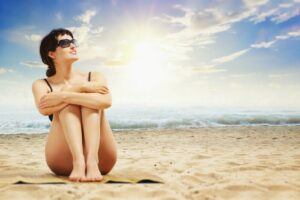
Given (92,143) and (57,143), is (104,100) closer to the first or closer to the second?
(92,143)

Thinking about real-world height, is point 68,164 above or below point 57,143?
below

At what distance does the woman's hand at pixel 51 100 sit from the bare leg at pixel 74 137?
112 millimetres

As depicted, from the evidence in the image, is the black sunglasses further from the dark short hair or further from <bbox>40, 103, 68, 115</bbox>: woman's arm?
<bbox>40, 103, 68, 115</bbox>: woman's arm

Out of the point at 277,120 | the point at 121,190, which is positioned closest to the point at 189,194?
the point at 121,190

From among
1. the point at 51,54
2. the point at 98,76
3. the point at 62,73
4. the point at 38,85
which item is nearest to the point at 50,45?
the point at 51,54

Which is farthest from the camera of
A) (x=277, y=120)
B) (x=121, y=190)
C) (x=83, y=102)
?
(x=277, y=120)

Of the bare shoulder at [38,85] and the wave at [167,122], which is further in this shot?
the wave at [167,122]

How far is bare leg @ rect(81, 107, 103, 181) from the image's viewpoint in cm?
339

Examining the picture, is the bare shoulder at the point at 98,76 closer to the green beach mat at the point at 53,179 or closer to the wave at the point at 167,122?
the green beach mat at the point at 53,179

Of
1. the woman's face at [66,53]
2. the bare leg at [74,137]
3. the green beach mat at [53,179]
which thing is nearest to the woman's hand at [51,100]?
the bare leg at [74,137]

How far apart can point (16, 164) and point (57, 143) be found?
75.2 inches

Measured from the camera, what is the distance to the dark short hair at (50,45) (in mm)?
3902

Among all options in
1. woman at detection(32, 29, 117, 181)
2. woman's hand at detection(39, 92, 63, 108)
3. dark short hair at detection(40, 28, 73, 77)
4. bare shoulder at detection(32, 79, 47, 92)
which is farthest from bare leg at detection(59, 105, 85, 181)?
dark short hair at detection(40, 28, 73, 77)

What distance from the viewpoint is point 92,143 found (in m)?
3.40
